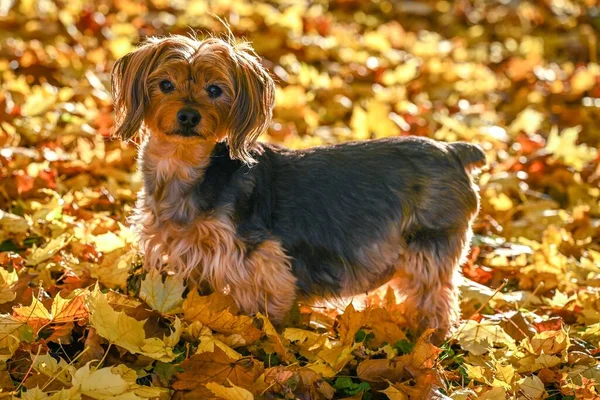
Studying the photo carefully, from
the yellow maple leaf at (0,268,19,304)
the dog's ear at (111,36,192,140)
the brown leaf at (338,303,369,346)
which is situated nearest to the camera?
the yellow maple leaf at (0,268,19,304)

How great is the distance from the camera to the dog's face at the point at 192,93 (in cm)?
359

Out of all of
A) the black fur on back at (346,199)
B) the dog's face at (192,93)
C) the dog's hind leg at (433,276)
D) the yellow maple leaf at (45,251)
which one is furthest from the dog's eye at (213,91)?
the dog's hind leg at (433,276)

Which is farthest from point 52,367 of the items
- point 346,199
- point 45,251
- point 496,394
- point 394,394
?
point 496,394

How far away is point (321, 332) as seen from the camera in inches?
161

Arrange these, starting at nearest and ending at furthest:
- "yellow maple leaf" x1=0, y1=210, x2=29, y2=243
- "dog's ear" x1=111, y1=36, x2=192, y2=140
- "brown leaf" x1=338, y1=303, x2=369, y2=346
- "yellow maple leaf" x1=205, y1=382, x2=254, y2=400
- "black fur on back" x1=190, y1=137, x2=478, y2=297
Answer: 1. "yellow maple leaf" x1=205, y1=382, x2=254, y2=400
2. "dog's ear" x1=111, y1=36, x2=192, y2=140
3. "brown leaf" x1=338, y1=303, x2=369, y2=346
4. "black fur on back" x1=190, y1=137, x2=478, y2=297
5. "yellow maple leaf" x1=0, y1=210, x2=29, y2=243

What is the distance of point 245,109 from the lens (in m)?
3.70

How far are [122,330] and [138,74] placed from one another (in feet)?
3.59

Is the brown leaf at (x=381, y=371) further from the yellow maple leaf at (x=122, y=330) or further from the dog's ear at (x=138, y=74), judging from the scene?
the dog's ear at (x=138, y=74)

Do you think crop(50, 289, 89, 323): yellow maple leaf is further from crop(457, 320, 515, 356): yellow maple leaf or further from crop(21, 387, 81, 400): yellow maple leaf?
crop(457, 320, 515, 356): yellow maple leaf

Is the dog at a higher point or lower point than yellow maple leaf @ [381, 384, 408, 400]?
higher

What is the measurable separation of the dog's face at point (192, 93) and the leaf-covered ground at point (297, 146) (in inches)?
26.0

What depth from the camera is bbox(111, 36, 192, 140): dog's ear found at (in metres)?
3.64

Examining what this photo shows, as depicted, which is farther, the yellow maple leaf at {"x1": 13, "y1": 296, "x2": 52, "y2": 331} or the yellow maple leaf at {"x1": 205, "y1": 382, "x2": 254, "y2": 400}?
the yellow maple leaf at {"x1": 13, "y1": 296, "x2": 52, "y2": 331}

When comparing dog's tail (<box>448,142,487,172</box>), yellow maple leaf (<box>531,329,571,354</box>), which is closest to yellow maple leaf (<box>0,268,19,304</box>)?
dog's tail (<box>448,142,487,172</box>)
